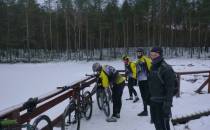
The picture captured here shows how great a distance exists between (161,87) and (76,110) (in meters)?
2.67

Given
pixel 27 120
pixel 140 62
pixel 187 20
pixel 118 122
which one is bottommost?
pixel 118 122

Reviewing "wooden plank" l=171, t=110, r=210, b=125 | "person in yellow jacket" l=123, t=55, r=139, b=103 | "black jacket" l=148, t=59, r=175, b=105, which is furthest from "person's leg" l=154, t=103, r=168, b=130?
"person in yellow jacket" l=123, t=55, r=139, b=103

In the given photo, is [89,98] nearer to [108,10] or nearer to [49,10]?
[108,10]

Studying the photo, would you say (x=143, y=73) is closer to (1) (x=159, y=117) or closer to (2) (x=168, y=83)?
(1) (x=159, y=117)

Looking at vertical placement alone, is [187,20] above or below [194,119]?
above

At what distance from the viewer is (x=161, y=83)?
6121 millimetres

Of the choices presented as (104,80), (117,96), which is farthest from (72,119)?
(117,96)

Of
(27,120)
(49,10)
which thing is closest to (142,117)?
(27,120)

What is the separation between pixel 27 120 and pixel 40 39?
65.7m

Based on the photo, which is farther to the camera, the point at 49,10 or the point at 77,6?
the point at 49,10

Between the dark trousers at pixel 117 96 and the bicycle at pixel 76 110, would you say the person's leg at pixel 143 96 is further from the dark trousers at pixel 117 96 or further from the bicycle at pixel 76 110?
the bicycle at pixel 76 110

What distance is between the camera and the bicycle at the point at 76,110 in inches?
305

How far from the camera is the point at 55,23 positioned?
6919cm

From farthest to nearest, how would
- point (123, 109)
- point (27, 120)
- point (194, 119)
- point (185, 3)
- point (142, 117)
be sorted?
1. point (185, 3)
2. point (123, 109)
3. point (142, 117)
4. point (194, 119)
5. point (27, 120)
